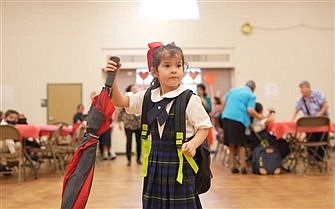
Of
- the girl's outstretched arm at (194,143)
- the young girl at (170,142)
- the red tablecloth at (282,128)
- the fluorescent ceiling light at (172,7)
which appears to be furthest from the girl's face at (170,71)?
the fluorescent ceiling light at (172,7)

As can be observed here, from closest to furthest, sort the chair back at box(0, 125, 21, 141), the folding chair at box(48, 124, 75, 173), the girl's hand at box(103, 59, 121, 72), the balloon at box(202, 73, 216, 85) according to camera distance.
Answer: the girl's hand at box(103, 59, 121, 72)
the chair back at box(0, 125, 21, 141)
the folding chair at box(48, 124, 75, 173)
the balloon at box(202, 73, 216, 85)

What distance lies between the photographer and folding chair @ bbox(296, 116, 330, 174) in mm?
6090

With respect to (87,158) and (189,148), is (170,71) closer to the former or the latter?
(189,148)

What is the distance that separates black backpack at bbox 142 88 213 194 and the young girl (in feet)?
0.07

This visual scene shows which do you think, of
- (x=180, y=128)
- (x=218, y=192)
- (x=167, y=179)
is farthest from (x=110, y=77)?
(x=218, y=192)

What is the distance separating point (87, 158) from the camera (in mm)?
1829

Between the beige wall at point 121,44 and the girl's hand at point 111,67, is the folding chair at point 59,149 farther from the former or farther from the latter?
the girl's hand at point 111,67

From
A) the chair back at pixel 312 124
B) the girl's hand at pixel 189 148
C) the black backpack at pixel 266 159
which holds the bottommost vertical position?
the black backpack at pixel 266 159

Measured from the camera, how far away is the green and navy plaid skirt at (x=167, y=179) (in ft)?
6.29

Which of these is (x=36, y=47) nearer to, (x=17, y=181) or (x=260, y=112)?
(x=17, y=181)

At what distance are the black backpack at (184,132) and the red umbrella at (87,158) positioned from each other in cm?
19

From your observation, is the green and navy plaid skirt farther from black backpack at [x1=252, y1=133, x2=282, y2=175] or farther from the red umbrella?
black backpack at [x1=252, y1=133, x2=282, y2=175]

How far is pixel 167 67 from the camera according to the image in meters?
1.96

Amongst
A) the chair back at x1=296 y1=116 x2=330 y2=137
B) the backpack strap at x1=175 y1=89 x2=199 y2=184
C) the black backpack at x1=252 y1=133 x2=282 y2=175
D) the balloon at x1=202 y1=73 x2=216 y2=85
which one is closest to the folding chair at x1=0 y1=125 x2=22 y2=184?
the black backpack at x1=252 y1=133 x2=282 y2=175
